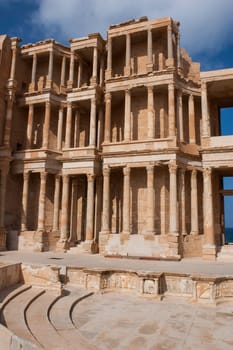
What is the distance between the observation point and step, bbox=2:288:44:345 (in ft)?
22.8

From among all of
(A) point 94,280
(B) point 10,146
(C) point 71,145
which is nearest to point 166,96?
(C) point 71,145

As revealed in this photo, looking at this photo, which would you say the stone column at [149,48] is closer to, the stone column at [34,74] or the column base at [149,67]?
the column base at [149,67]

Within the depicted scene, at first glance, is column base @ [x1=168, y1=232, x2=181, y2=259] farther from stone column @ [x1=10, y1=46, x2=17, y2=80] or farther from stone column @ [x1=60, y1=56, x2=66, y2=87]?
stone column @ [x1=10, y1=46, x2=17, y2=80]

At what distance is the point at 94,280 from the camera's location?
1197 centimetres

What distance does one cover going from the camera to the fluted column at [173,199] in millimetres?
21119

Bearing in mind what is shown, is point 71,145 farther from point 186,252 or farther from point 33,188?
point 186,252

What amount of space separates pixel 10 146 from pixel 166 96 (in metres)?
13.8

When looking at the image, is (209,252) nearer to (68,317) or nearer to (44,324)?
(68,317)

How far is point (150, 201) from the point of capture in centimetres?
2191

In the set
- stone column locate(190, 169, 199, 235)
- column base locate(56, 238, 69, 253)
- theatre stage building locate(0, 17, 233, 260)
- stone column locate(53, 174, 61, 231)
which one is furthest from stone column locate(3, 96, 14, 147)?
stone column locate(190, 169, 199, 235)

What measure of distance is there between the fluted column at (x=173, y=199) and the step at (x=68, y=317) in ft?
34.6

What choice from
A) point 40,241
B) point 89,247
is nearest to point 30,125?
point 40,241

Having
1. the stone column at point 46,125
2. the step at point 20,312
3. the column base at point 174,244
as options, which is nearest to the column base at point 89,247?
the column base at point 174,244

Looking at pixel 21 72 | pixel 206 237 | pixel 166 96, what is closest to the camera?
pixel 206 237
